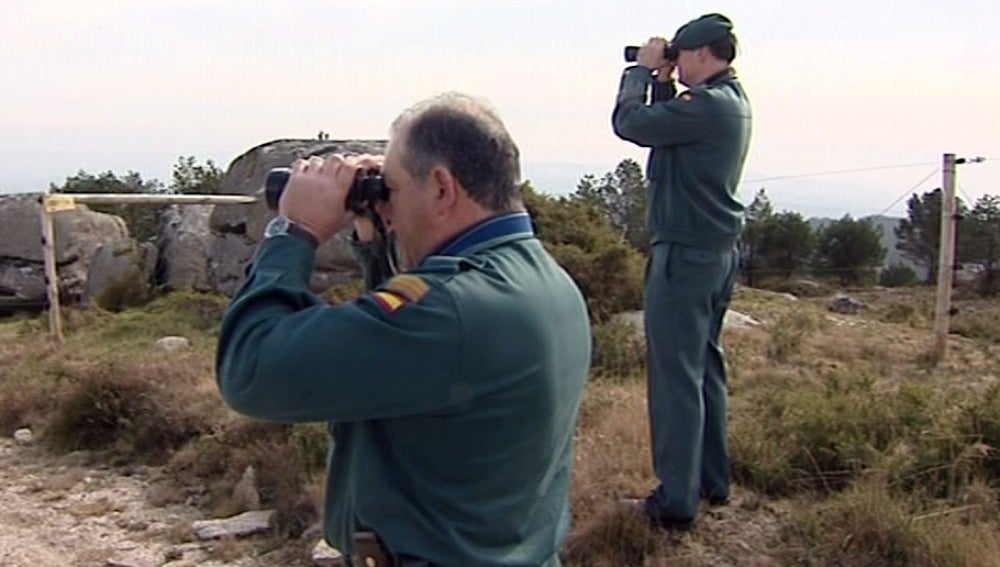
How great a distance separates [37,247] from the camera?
14766mm

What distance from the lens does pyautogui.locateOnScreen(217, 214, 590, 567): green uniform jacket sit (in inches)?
63.8

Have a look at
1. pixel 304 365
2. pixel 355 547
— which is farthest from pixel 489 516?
pixel 304 365

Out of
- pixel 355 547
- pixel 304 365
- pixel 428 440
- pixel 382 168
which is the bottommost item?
pixel 355 547

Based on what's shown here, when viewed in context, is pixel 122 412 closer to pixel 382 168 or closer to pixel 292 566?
pixel 292 566

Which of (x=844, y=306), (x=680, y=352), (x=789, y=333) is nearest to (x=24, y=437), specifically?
(x=680, y=352)

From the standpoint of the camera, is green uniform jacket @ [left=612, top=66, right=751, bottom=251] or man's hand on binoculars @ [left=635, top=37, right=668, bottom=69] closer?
green uniform jacket @ [left=612, top=66, right=751, bottom=251]

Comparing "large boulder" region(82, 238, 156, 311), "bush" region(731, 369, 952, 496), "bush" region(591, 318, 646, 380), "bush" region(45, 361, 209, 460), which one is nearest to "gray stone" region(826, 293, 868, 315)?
"bush" region(591, 318, 646, 380)

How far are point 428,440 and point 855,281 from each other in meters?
25.4

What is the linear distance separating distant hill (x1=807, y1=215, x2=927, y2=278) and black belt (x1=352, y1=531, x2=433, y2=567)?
27.0 metres

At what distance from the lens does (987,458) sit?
14.1 feet

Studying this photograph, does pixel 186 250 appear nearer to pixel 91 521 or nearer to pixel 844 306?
→ pixel 91 521

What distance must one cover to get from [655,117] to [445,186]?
2.14 meters

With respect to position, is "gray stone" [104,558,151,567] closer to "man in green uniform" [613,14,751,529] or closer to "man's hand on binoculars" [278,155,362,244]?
"man in green uniform" [613,14,751,529]

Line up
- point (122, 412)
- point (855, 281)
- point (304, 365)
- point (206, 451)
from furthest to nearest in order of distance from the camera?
point (855, 281) → point (122, 412) → point (206, 451) → point (304, 365)
